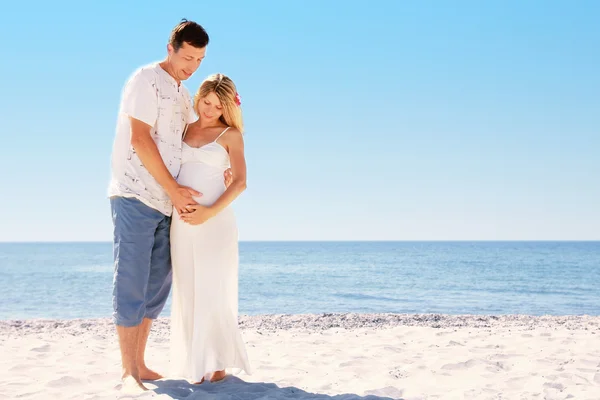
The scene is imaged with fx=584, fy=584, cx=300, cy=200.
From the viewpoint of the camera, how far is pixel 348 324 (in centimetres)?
782

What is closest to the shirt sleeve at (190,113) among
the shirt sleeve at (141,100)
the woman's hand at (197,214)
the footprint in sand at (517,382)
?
the shirt sleeve at (141,100)

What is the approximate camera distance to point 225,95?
3.94 metres

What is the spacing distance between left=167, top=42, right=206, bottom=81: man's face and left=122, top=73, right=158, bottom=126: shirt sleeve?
21 cm

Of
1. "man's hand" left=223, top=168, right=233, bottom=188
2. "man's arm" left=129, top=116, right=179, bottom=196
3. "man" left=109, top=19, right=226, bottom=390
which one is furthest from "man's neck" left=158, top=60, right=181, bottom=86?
"man's hand" left=223, top=168, right=233, bottom=188

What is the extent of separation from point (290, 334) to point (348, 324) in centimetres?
134

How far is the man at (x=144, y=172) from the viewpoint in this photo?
3.77m

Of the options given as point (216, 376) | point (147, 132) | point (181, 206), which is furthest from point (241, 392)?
point (147, 132)

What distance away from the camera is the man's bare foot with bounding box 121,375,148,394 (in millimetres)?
3865

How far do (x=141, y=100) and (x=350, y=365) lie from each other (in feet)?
8.89

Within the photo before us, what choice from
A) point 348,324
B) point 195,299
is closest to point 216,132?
point 195,299

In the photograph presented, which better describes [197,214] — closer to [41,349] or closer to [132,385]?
[132,385]

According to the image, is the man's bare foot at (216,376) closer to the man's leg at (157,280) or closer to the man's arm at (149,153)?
the man's leg at (157,280)

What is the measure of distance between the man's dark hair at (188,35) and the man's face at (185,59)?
0.09 feet

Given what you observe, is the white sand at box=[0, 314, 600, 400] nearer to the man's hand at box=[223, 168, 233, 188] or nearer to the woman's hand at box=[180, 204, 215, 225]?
the woman's hand at box=[180, 204, 215, 225]
